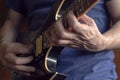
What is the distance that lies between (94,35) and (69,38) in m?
0.07

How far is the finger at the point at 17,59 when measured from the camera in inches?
39.6

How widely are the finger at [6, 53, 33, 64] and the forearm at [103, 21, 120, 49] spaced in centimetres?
26

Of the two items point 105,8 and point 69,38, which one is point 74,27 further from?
point 105,8

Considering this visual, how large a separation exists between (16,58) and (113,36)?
33 cm

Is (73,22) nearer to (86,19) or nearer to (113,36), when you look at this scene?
(86,19)

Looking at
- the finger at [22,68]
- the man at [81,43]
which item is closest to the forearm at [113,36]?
the man at [81,43]

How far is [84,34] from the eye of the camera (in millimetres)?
821

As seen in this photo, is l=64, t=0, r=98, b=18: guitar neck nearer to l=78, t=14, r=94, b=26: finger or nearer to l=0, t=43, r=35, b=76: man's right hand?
l=78, t=14, r=94, b=26: finger

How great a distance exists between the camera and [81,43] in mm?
865

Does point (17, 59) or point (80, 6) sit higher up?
point (80, 6)

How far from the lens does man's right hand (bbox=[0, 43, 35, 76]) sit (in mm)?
1009

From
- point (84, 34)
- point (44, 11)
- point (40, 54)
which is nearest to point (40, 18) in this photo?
point (44, 11)

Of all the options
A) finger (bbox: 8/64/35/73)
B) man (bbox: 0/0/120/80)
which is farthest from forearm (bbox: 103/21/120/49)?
finger (bbox: 8/64/35/73)

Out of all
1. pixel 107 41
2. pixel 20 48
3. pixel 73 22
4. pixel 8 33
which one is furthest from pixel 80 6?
pixel 8 33
